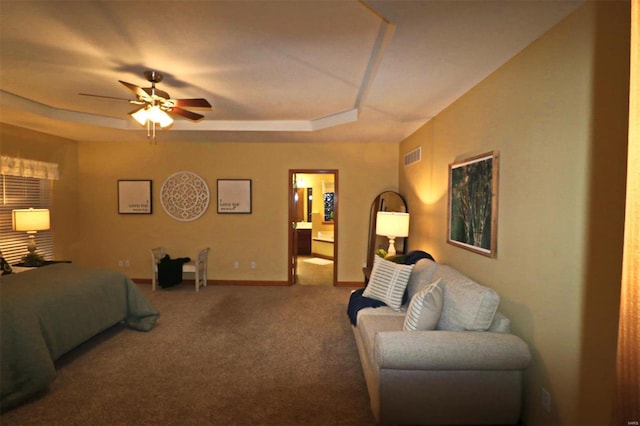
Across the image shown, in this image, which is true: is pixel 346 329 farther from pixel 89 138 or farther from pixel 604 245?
pixel 89 138

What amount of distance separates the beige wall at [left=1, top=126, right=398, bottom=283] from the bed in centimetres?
192

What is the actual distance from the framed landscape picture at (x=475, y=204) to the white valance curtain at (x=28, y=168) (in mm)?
5537

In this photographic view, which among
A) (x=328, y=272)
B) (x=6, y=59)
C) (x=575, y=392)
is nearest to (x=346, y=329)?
(x=575, y=392)

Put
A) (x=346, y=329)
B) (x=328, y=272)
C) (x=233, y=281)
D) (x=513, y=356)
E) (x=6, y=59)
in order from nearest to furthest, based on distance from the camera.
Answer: (x=513, y=356) < (x=6, y=59) < (x=346, y=329) < (x=233, y=281) < (x=328, y=272)

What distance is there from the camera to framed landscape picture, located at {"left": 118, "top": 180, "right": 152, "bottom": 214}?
5340 millimetres

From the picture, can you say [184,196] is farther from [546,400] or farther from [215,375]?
[546,400]

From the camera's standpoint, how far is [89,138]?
5.03m

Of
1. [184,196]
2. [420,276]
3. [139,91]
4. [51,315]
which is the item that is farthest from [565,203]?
[184,196]

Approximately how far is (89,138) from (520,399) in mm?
6359

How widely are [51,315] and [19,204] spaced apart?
9.45 feet

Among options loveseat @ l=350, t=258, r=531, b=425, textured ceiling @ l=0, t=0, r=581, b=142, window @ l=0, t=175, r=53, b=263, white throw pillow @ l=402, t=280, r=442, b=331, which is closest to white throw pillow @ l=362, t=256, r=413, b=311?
white throw pillow @ l=402, t=280, r=442, b=331

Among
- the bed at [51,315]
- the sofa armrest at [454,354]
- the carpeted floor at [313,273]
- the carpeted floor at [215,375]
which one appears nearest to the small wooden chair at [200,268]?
the carpeted floor at [215,375]

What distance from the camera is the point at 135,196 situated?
17.6 feet

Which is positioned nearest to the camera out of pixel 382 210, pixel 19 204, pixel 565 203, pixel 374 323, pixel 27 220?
pixel 565 203
